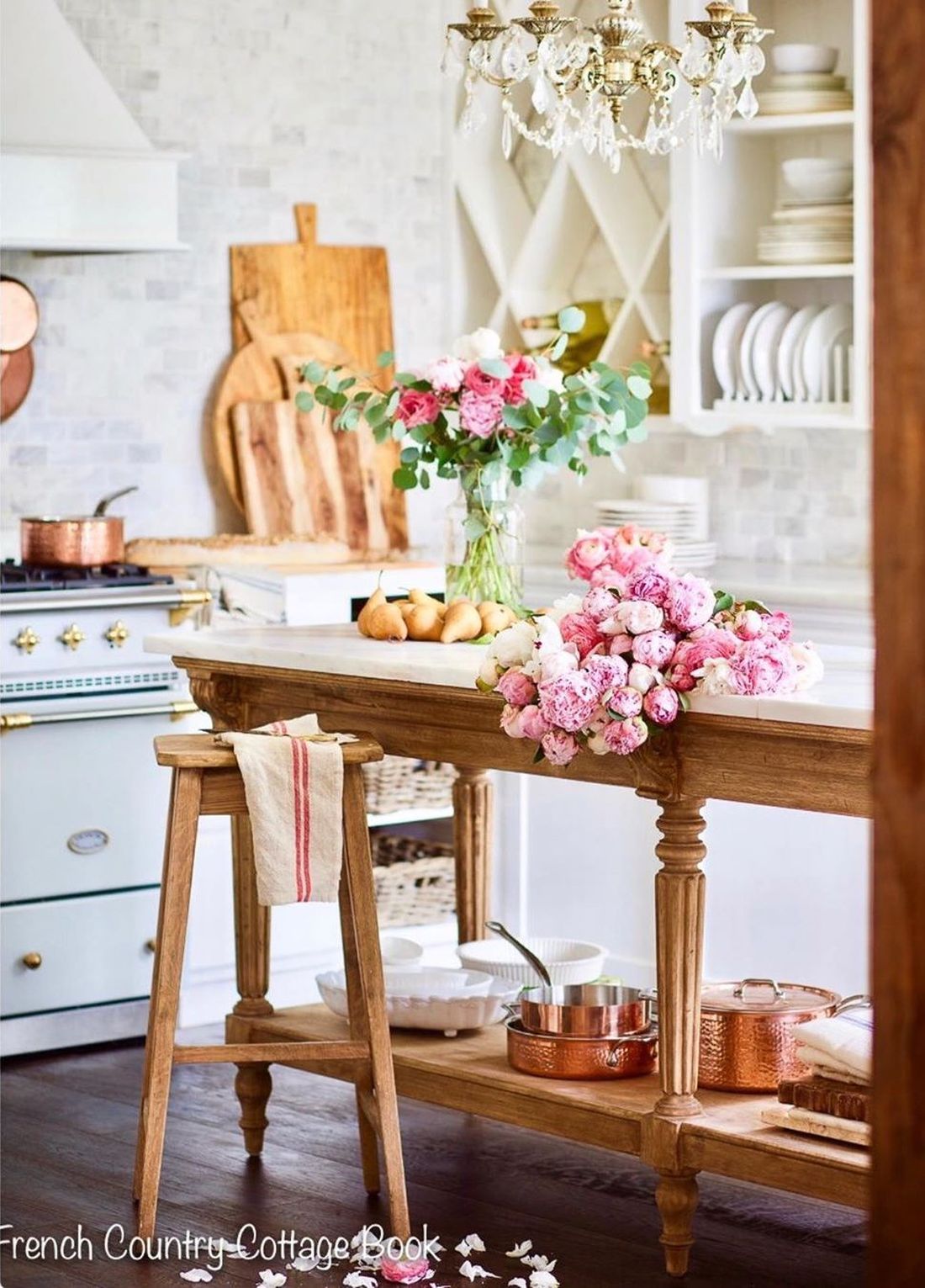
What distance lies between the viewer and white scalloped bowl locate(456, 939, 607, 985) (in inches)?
141

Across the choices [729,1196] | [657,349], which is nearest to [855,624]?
[657,349]

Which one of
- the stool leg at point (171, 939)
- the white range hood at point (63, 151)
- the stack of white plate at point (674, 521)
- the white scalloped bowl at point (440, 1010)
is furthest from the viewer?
the stack of white plate at point (674, 521)

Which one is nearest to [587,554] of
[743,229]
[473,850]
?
[473,850]

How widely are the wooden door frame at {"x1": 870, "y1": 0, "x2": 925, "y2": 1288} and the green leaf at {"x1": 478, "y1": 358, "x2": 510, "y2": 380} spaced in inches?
95.8

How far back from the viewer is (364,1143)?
132 inches

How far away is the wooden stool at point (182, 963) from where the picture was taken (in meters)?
3.08

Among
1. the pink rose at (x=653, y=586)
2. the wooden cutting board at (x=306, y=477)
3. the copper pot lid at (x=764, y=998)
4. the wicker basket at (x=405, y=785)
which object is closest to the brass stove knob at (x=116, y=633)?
the wicker basket at (x=405, y=785)

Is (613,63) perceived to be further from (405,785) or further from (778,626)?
(405,785)

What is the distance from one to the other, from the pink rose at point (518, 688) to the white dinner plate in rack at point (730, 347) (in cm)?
227

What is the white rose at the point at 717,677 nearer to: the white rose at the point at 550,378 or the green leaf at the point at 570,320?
the white rose at the point at 550,378

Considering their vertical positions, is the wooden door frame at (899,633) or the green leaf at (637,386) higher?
the green leaf at (637,386)

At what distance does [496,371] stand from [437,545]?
7.47ft

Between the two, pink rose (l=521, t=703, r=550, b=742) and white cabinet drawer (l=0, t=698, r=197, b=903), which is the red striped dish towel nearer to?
pink rose (l=521, t=703, r=550, b=742)

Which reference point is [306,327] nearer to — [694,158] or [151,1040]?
[694,158]
